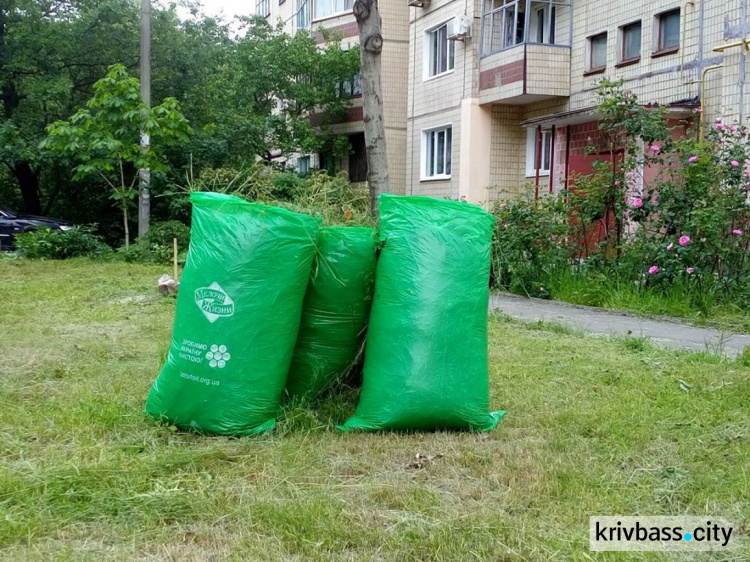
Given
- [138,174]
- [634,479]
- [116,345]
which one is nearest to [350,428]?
[634,479]

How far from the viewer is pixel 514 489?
121 inches

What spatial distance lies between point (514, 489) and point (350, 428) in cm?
108

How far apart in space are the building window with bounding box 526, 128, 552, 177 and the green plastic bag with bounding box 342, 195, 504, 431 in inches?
548

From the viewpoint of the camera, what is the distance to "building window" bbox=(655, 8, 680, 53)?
46.2ft

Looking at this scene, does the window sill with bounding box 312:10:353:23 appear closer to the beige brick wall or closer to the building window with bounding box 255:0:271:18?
the building window with bounding box 255:0:271:18

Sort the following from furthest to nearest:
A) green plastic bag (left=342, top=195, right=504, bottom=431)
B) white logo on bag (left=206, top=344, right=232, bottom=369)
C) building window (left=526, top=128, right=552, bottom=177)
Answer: building window (left=526, top=128, right=552, bottom=177), green plastic bag (left=342, top=195, right=504, bottom=431), white logo on bag (left=206, top=344, right=232, bottom=369)

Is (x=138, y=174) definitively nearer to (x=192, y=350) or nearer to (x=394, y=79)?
(x=394, y=79)

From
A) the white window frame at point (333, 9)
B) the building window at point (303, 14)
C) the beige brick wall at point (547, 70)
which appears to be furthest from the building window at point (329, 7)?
the beige brick wall at point (547, 70)

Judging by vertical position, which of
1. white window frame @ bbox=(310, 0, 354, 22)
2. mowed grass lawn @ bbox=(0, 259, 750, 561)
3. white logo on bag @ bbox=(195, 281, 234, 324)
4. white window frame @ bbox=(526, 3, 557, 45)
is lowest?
mowed grass lawn @ bbox=(0, 259, 750, 561)

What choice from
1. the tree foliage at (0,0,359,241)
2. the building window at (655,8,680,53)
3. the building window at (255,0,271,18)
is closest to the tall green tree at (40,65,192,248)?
the tree foliage at (0,0,359,241)

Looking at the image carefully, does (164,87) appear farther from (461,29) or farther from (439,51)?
(461,29)

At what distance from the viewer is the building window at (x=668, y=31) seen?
14094 millimetres

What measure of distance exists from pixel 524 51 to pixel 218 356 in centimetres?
1430

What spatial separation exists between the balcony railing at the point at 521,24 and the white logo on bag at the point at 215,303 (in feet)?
47.1
